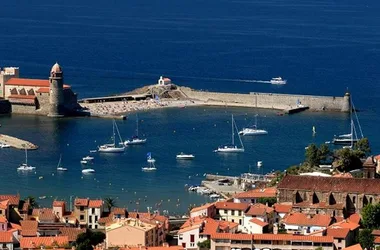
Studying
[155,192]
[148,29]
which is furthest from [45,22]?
[155,192]

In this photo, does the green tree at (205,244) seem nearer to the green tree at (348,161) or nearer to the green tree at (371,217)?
the green tree at (371,217)

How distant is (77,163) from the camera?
67.4m

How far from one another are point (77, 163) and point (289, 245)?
945 inches

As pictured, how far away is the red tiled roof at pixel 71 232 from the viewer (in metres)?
47.2

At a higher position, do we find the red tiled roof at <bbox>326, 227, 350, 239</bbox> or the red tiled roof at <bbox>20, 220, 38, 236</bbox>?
the red tiled roof at <bbox>20, 220, 38, 236</bbox>

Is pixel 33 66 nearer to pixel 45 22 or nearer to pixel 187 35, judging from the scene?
pixel 187 35

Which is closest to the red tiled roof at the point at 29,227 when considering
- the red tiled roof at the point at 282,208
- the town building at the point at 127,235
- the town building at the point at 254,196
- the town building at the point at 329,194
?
the town building at the point at 127,235

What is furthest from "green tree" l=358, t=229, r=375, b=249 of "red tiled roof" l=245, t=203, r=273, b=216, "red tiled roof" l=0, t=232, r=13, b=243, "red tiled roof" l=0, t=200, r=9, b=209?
"red tiled roof" l=0, t=200, r=9, b=209

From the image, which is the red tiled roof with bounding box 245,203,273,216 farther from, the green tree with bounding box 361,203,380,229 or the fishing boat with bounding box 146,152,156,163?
the fishing boat with bounding box 146,152,156,163

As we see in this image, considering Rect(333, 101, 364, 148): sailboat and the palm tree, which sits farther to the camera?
Rect(333, 101, 364, 148): sailboat

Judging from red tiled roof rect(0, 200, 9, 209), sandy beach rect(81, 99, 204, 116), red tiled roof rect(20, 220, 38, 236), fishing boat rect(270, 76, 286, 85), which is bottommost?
red tiled roof rect(20, 220, 38, 236)

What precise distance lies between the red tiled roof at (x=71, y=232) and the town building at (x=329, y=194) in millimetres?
8078

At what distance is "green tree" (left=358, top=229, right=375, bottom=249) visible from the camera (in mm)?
45906

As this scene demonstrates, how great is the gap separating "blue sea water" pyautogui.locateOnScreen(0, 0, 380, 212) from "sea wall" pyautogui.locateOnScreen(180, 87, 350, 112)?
1.40 meters
